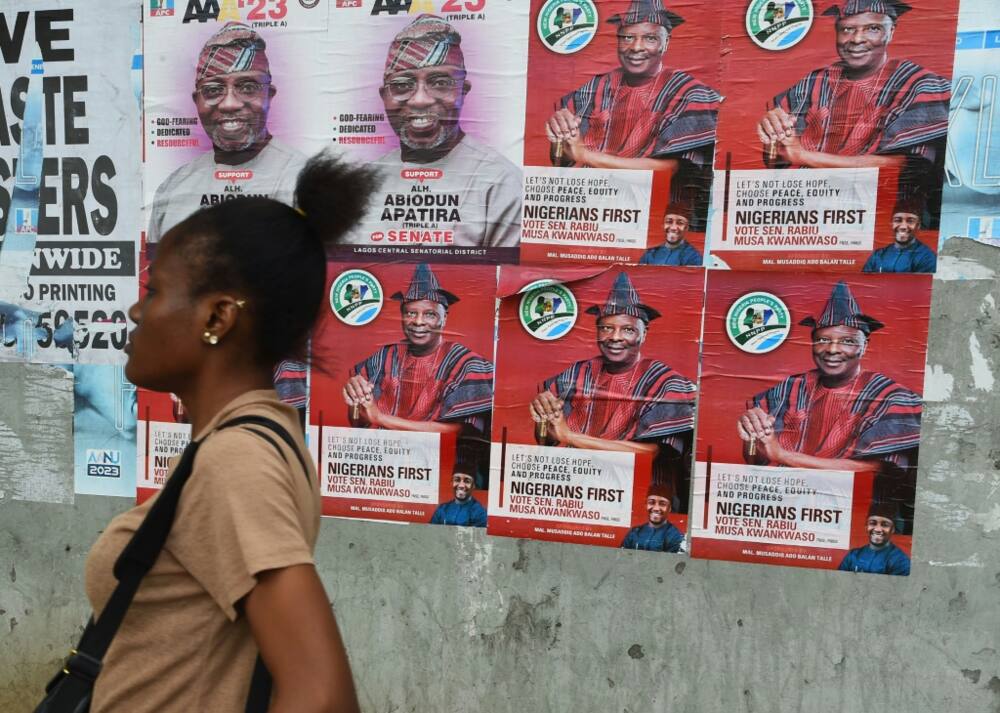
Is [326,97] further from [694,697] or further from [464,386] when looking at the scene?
[694,697]

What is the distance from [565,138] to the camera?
3.25m

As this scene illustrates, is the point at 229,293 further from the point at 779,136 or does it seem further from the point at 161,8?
the point at 161,8

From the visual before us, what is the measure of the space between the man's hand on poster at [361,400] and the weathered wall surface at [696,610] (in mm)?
417

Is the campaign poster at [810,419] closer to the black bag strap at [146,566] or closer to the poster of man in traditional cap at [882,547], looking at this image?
the poster of man in traditional cap at [882,547]

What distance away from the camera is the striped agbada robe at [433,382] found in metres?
3.36

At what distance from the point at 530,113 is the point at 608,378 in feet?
3.24

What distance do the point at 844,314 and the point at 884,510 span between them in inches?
25.9

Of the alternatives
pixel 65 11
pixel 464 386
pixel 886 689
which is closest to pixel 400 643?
pixel 464 386

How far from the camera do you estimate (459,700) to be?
339 centimetres

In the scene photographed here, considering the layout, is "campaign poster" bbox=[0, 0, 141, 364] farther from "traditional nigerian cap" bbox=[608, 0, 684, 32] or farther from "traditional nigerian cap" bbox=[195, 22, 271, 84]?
"traditional nigerian cap" bbox=[608, 0, 684, 32]

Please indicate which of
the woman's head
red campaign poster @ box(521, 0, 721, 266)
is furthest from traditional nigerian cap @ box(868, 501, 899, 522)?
the woman's head

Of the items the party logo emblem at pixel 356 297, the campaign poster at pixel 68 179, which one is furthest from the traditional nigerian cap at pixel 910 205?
the campaign poster at pixel 68 179


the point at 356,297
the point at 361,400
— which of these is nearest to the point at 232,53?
the point at 356,297

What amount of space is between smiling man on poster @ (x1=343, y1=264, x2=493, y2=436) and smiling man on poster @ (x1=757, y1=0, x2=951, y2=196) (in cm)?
127
